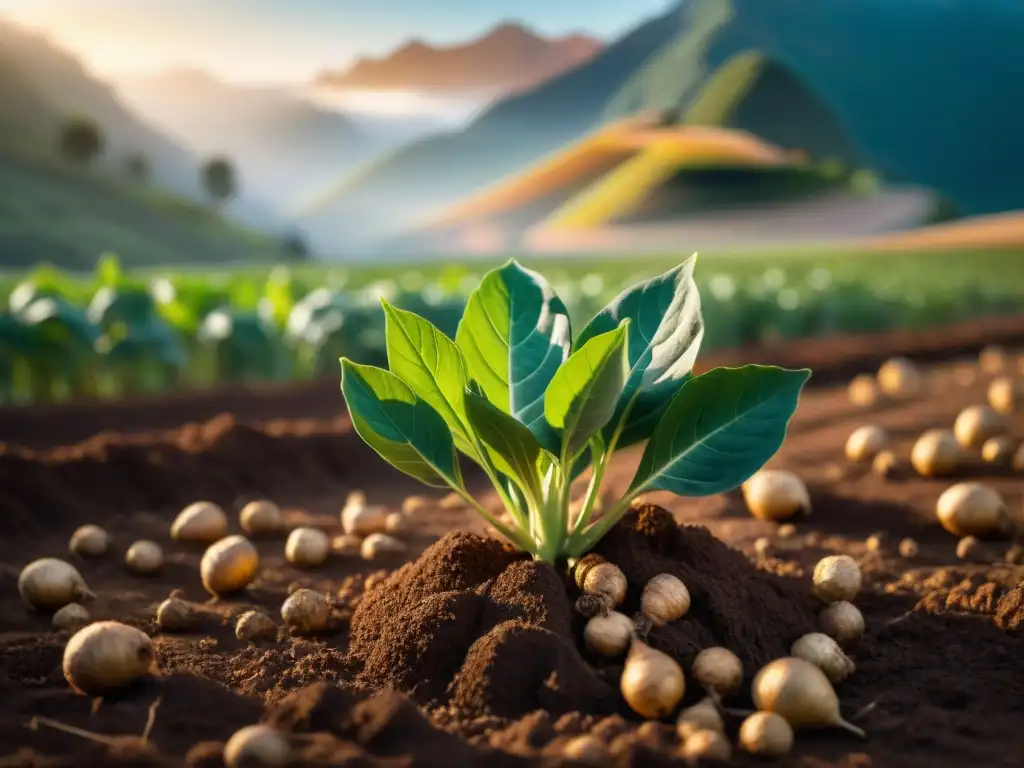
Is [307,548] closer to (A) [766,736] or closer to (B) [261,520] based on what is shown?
(B) [261,520]

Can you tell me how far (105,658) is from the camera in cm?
197

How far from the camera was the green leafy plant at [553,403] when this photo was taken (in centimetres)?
209

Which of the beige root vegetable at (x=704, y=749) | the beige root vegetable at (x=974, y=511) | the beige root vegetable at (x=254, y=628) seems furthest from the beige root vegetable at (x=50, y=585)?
the beige root vegetable at (x=974, y=511)

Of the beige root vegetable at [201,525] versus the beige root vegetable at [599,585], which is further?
the beige root vegetable at [201,525]

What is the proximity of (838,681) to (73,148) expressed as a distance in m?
56.2

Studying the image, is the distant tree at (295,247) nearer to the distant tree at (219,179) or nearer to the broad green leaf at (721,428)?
the distant tree at (219,179)

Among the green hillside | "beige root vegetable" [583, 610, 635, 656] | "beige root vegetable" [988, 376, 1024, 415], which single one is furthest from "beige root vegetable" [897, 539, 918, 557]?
the green hillside

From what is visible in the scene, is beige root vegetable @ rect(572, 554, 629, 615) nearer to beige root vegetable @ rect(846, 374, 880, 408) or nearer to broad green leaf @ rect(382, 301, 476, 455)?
broad green leaf @ rect(382, 301, 476, 455)

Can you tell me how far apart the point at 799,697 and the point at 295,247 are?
5397cm

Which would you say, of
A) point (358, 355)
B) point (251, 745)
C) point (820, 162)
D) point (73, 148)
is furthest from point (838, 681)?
point (73, 148)

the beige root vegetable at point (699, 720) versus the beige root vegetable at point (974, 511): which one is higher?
the beige root vegetable at point (974, 511)

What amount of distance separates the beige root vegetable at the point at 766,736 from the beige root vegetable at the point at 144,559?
2.00m

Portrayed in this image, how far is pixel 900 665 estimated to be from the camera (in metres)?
2.20

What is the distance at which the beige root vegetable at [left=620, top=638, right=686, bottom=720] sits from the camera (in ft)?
5.88
